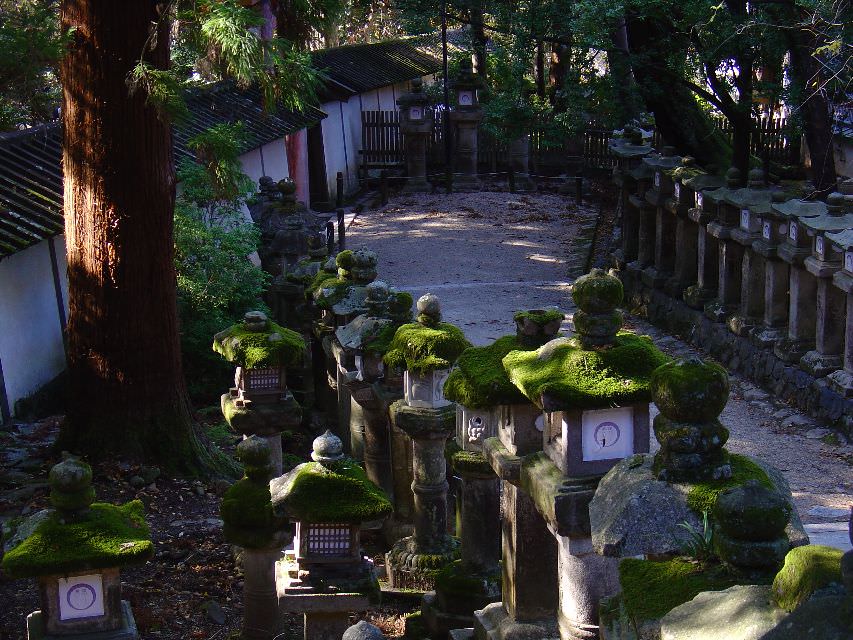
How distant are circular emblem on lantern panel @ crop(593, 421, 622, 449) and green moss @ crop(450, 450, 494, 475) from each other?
160cm

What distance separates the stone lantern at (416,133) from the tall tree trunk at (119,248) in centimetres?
1541

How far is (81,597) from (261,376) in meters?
3.05

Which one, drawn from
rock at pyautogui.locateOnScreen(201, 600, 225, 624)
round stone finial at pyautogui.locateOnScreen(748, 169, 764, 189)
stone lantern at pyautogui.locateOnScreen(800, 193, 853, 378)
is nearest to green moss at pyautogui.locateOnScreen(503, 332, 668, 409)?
rock at pyautogui.locateOnScreen(201, 600, 225, 624)

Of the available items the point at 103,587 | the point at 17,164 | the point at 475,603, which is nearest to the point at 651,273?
the point at 17,164

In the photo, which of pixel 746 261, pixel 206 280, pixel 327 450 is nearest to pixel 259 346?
pixel 327 450

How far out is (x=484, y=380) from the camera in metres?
6.14

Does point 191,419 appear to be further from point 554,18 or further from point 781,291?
point 554,18

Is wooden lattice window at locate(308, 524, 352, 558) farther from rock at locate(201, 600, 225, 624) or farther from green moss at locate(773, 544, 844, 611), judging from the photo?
green moss at locate(773, 544, 844, 611)

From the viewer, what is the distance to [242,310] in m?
13.4

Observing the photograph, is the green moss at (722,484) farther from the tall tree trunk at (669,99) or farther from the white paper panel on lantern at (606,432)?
the tall tree trunk at (669,99)

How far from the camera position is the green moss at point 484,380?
6.05m

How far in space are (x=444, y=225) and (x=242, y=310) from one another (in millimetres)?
9268

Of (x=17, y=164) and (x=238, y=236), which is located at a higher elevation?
(x=17, y=164)

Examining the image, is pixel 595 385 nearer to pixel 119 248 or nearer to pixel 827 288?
pixel 119 248
